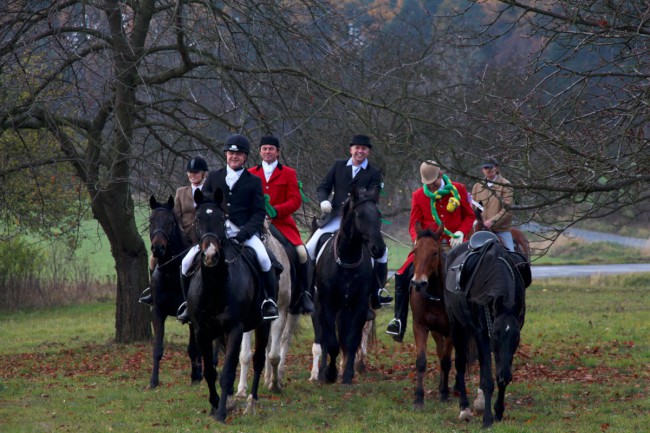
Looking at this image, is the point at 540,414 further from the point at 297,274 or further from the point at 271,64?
the point at 271,64

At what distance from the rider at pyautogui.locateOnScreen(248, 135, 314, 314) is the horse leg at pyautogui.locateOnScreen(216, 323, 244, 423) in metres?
2.36

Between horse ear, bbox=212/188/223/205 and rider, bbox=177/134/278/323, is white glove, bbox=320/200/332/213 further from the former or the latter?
horse ear, bbox=212/188/223/205

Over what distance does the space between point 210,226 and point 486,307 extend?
252 cm

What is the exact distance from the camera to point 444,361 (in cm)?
1032

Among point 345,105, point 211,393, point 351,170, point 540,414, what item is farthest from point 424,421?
point 345,105

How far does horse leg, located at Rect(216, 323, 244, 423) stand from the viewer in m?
8.89

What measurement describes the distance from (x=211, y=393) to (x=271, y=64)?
5.89 m

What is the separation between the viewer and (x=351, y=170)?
11820 mm

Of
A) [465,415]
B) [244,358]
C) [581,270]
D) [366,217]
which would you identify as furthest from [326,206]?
[581,270]

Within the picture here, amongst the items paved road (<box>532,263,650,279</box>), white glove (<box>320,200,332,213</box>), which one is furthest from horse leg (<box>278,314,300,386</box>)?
paved road (<box>532,263,650,279</box>)

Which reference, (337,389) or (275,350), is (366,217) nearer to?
(275,350)

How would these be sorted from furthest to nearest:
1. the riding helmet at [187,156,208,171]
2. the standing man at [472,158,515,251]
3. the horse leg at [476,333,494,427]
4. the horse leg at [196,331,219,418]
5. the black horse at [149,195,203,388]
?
the riding helmet at [187,156,208,171]
the black horse at [149,195,203,388]
the standing man at [472,158,515,251]
the horse leg at [196,331,219,418]
the horse leg at [476,333,494,427]

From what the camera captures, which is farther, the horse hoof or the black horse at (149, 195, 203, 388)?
the black horse at (149, 195, 203, 388)

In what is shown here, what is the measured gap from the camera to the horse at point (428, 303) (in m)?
9.49
